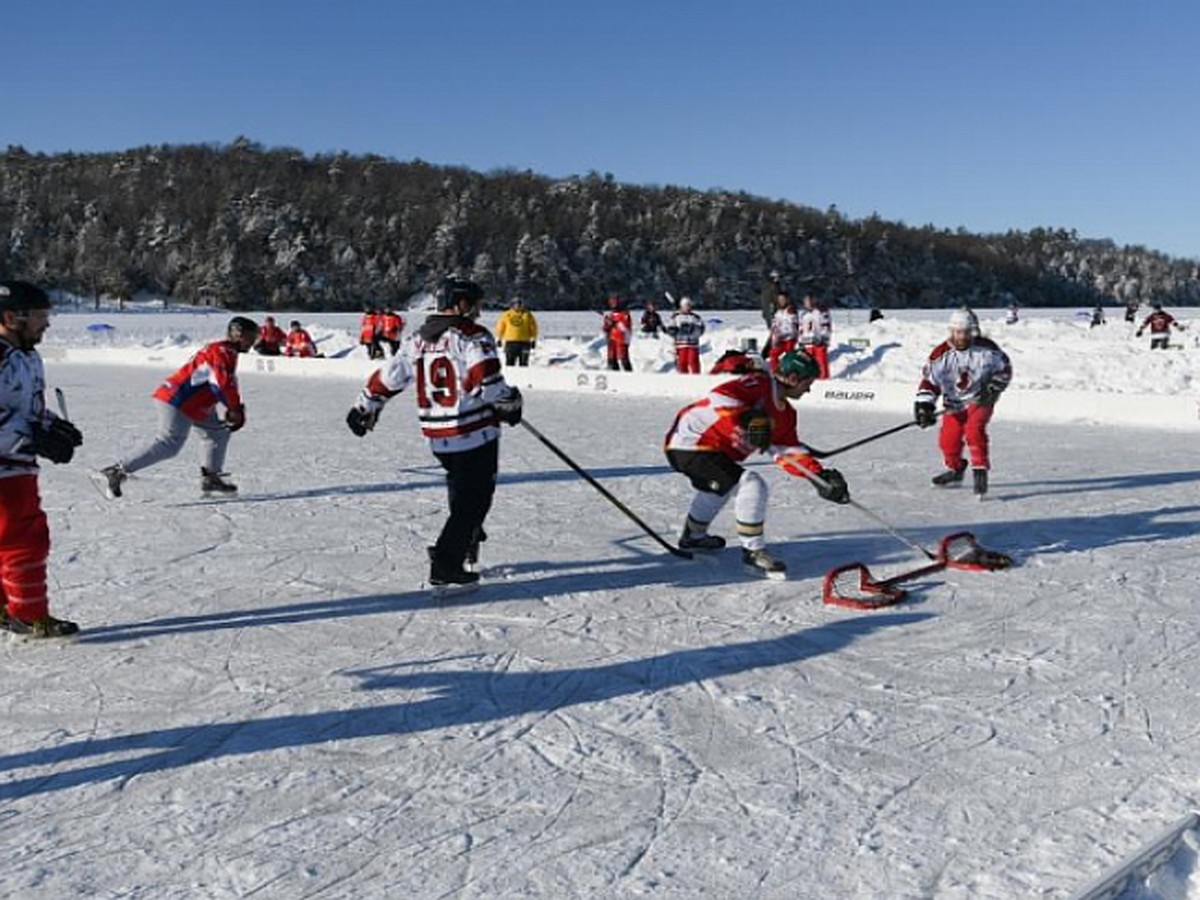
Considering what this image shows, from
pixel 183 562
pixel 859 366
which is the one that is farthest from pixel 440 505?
pixel 859 366

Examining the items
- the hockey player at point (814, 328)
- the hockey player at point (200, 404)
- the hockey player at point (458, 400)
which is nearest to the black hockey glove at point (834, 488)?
the hockey player at point (458, 400)

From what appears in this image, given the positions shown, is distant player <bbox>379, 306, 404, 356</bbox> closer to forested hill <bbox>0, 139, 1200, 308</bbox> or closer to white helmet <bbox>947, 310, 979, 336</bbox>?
white helmet <bbox>947, 310, 979, 336</bbox>

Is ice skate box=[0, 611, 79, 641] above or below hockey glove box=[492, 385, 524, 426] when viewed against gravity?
below

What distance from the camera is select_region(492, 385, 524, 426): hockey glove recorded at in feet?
15.3

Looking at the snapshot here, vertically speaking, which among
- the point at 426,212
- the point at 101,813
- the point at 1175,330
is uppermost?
the point at 426,212

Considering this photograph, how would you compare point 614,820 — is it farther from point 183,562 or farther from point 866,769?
point 183,562

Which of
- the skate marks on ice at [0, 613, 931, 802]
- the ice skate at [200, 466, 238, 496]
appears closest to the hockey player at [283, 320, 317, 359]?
the ice skate at [200, 466, 238, 496]

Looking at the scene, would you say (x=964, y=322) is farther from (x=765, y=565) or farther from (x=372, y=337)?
(x=372, y=337)

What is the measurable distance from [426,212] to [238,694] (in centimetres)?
7476

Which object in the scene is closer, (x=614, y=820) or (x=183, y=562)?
(x=614, y=820)

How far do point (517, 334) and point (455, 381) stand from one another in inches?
575

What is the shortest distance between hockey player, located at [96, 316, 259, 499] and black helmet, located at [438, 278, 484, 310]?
272 centimetres

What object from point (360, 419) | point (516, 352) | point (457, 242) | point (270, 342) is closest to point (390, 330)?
point (270, 342)

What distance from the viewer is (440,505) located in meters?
7.16
